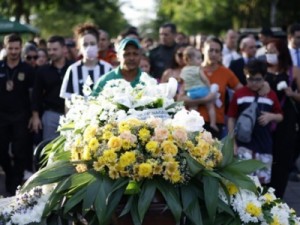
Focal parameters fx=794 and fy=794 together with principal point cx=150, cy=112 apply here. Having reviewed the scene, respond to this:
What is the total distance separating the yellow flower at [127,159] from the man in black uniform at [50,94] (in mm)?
5141

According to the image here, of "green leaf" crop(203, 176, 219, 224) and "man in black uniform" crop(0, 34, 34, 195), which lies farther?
"man in black uniform" crop(0, 34, 34, 195)

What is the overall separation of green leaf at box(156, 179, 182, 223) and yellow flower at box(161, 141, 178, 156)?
0.53 ft

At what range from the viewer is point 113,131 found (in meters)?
4.52

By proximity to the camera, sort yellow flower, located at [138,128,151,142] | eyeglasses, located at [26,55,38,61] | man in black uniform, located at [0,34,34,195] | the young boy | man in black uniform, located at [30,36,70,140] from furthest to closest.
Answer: eyeglasses, located at [26,55,38,61] → man in black uniform, located at [0,34,34,195] → man in black uniform, located at [30,36,70,140] → the young boy → yellow flower, located at [138,128,151,142]

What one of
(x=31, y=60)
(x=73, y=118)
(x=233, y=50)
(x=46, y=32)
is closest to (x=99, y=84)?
(x=73, y=118)

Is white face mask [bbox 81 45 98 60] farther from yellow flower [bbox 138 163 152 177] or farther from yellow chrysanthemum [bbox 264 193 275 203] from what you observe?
yellow flower [bbox 138 163 152 177]

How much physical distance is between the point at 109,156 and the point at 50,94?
537cm

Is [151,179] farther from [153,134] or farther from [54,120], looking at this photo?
[54,120]

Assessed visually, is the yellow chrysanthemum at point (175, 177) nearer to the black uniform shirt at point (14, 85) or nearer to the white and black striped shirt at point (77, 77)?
the white and black striped shirt at point (77, 77)

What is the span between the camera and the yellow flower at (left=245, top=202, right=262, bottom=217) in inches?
179

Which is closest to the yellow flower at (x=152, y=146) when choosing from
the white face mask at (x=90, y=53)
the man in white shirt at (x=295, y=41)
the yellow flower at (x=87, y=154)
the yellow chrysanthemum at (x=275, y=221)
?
the yellow flower at (x=87, y=154)

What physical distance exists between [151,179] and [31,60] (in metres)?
9.20

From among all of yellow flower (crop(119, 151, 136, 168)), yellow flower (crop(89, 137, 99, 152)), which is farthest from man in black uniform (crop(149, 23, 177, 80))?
yellow flower (crop(119, 151, 136, 168))

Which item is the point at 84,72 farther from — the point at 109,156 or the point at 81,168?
the point at 109,156
